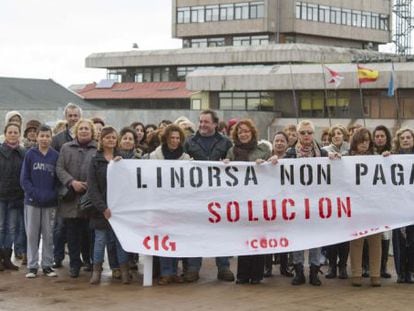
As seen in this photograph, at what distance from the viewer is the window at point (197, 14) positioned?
80.5m

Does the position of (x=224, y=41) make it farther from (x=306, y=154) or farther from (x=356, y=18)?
(x=306, y=154)

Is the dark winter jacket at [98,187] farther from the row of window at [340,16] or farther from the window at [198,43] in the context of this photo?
the window at [198,43]

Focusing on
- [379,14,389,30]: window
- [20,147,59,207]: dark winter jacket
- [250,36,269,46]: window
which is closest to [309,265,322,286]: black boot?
[20,147,59,207]: dark winter jacket

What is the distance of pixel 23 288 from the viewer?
408 inches

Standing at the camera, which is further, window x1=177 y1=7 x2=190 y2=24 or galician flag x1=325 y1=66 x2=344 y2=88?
window x1=177 y1=7 x2=190 y2=24

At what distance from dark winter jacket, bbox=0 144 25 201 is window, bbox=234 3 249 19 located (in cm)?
6722

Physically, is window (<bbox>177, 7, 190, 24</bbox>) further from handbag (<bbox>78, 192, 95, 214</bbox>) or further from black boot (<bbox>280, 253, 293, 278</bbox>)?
handbag (<bbox>78, 192, 95, 214</bbox>)

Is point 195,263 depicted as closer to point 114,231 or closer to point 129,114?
point 114,231

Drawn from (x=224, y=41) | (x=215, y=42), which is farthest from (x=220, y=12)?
(x=215, y=42)

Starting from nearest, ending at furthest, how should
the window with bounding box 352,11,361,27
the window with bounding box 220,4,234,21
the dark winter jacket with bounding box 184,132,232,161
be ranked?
the dark winter jacket with bounding box 184,132,232,161
the window with bounding box 220,4,234,21
the window with bounding box 352,11,361,27

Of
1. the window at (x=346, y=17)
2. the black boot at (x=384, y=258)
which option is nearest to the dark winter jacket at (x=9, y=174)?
the black boot at (x=384, y=258)

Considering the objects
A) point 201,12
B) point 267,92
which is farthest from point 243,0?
point 267,92

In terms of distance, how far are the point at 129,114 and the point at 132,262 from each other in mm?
45969

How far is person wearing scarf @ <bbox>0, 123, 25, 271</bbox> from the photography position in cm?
1171
